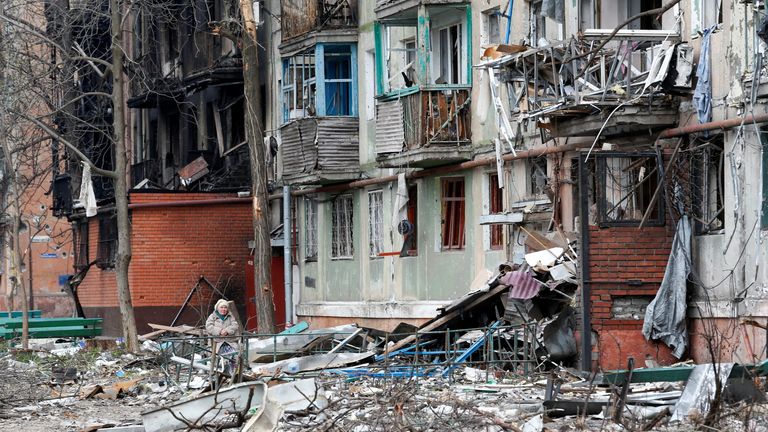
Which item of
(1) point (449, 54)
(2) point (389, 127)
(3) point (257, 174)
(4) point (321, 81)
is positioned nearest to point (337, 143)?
(4) point (321, 81)

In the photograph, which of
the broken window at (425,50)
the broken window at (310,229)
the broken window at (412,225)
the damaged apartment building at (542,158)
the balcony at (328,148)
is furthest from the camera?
the broken window at (310,229)

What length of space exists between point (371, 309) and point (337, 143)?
11.7 feet

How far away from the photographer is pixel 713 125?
65.5ft

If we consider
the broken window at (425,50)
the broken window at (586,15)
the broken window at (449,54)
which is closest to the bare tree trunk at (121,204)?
the broken window at (425,50)

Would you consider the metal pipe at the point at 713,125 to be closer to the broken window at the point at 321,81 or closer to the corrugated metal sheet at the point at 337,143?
the corrugated metal sheet at the point at 337,143

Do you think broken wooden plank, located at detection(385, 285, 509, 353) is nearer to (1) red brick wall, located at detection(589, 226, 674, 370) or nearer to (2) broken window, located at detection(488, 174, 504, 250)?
(1) red brick wall, located at detection(589, 226, 674, 370)

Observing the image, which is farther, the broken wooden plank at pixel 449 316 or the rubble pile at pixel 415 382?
the broken wooden plank at pixel 449 316

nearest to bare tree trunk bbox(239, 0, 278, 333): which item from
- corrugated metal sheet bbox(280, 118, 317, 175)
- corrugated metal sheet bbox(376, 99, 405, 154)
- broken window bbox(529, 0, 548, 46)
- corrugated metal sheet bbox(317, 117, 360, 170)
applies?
corrugated metal sheet bbox(280, 118, 317, 175)

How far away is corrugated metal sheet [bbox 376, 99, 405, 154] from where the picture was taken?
27156 mm

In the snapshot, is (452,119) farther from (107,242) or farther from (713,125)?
(107,242)

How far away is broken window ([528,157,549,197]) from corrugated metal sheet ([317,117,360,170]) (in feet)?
22.2

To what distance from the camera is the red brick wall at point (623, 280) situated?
815 inches

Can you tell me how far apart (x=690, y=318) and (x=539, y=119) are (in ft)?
12.8

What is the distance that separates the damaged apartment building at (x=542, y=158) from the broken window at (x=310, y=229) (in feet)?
0.85
